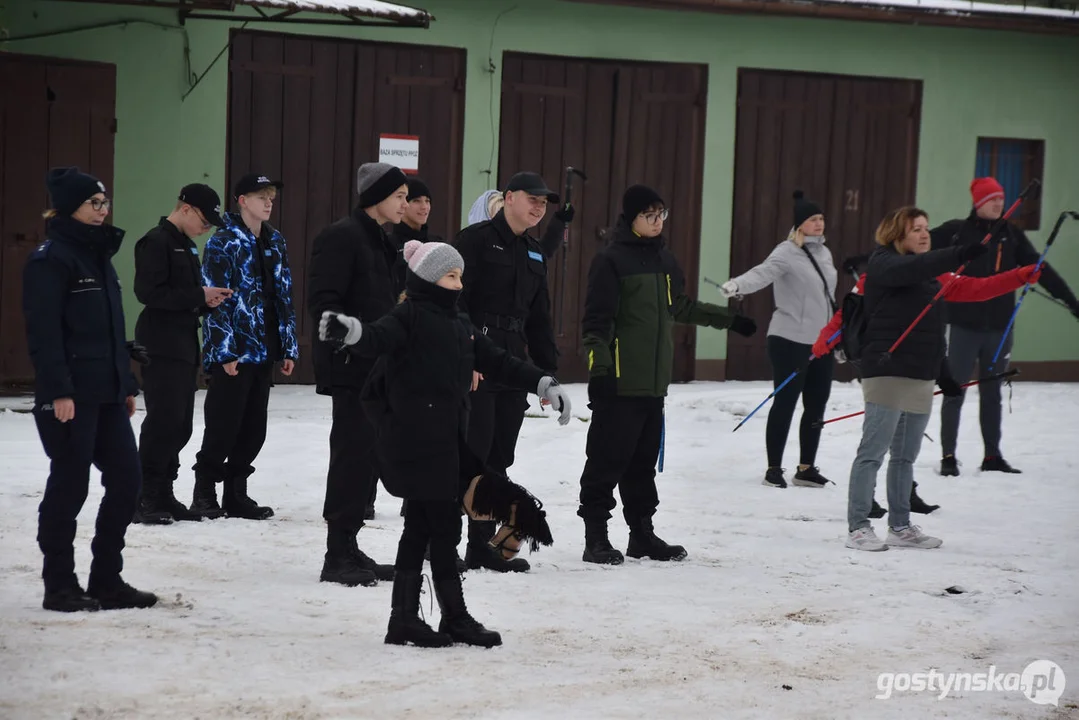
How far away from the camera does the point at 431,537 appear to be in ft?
20.2

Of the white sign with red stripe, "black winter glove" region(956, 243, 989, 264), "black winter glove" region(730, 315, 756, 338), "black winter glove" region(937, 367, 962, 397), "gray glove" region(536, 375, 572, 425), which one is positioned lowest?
"black winter glove" region(937, 367, 962, 397)

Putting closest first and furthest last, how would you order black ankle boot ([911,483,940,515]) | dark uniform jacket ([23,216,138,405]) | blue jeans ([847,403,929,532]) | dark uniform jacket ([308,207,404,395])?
dark uniform jacket ([23,216,138,405]), dark uniform jacket ([308,207,404,395]), blue jeans ([847,403,929,532]), black ankle boot ([911,483,940,515])

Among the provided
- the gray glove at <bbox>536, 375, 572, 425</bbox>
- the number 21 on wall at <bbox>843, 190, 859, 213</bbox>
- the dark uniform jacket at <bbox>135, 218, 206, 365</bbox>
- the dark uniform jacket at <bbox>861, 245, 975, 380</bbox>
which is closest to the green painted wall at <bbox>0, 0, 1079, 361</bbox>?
the number 21 on wall at <bbox>843, 190, 859, 213</bbox>

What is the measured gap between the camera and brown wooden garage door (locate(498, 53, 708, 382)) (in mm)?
14363

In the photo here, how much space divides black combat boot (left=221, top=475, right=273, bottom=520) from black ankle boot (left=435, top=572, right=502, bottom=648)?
8.88 ft

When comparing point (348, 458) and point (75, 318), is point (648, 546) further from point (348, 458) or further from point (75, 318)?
point (75, 318)

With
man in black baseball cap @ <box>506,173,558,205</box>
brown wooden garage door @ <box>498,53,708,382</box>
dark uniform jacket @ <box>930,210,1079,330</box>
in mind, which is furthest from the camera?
brown wooden garage door @ <box>498,53,708,382</box>

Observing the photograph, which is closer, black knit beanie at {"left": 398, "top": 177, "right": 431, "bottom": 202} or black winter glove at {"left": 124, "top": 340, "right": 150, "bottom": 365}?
black winter glove at {"left": 124, "top": 340, "right": 150, "bottom": 365}

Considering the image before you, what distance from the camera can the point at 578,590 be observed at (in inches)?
283

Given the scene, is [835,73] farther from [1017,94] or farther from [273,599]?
[273,599]

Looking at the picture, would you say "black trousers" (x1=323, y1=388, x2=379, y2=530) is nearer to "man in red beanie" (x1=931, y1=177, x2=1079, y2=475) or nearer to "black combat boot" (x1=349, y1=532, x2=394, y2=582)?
"black combat boot" (x1=349, y1=532, x2=394, y2=582)

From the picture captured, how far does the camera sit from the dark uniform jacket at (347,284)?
7027 millimetres

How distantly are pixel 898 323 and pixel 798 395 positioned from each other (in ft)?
7.35

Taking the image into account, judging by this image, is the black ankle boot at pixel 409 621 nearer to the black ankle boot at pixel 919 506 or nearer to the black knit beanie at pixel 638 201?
the black knit beanie at pixel 638 201
